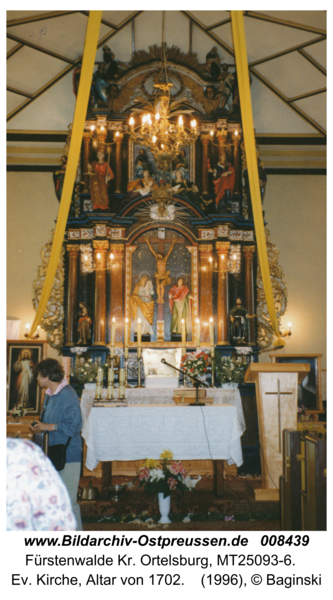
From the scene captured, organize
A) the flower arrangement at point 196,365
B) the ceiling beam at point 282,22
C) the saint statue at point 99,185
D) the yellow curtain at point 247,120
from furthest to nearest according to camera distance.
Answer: the saint statue at point 99,185
the ceiling beam at point 282,22
the flower arrangement at point 196,365
the yellow curtain at point 247,120

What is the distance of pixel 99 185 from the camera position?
365 inches

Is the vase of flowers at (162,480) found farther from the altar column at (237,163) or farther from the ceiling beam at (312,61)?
the ceiling beam at (312,61)

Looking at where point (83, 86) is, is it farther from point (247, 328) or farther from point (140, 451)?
point (247, 328)

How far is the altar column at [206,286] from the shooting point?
9203 millimetres

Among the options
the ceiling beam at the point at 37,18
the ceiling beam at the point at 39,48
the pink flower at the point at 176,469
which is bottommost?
the pink flower at the point at 176,469

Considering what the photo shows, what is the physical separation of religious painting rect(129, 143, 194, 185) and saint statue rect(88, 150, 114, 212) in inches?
23.4

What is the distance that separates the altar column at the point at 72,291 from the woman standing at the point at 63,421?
5137 mm

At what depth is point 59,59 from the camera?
976cm

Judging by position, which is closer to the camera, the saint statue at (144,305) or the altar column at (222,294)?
the altar column at (222,294)

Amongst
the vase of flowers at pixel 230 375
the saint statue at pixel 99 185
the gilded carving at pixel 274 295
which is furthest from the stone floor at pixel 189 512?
the saint statue at pixel 99 185

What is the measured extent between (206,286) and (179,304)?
0.61m

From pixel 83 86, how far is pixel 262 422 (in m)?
3.88

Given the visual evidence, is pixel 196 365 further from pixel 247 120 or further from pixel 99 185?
pixel 99 185
